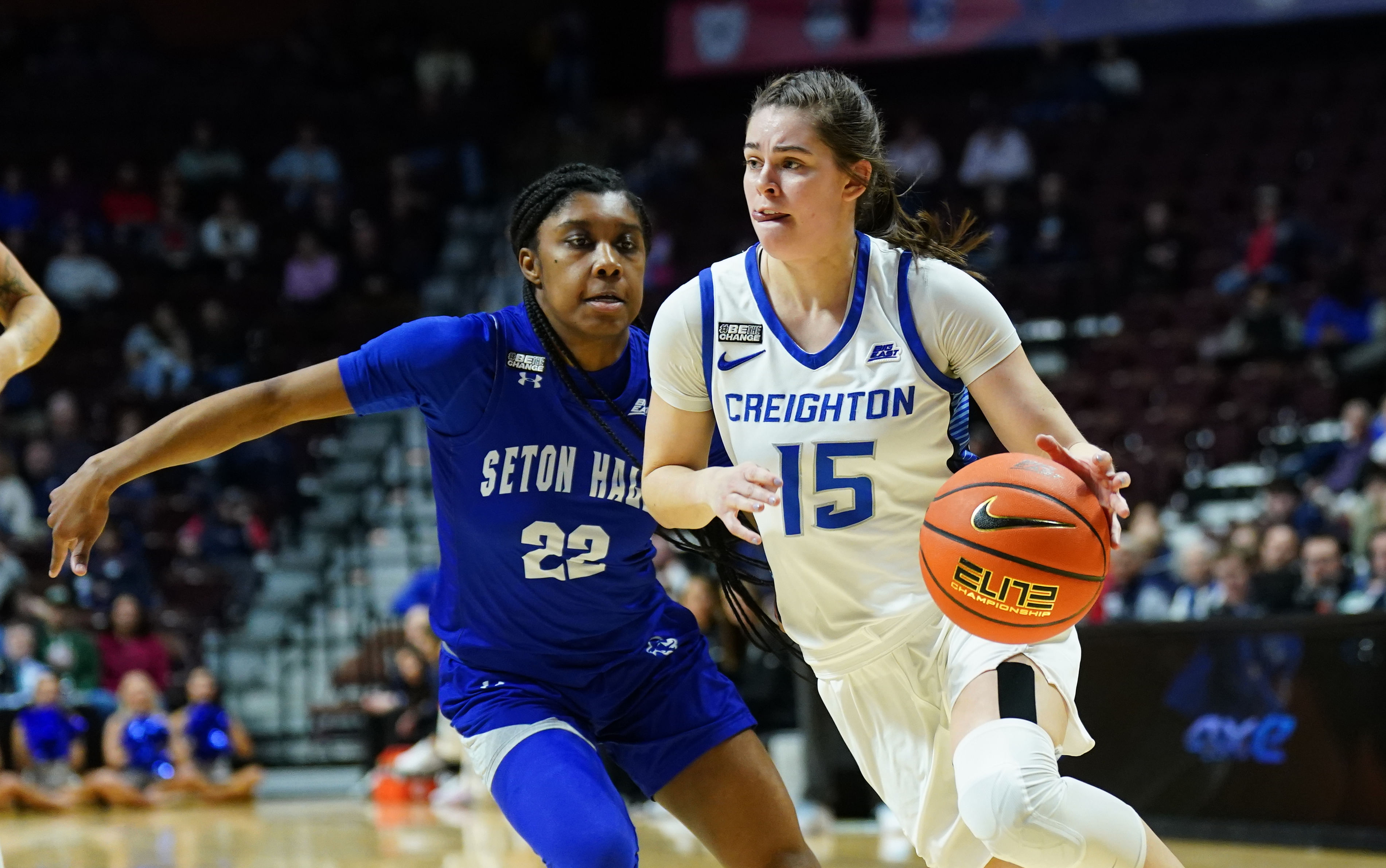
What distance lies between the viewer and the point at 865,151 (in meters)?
3.22

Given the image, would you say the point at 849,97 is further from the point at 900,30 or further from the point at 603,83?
the point at 603,83

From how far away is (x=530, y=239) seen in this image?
3805 mm

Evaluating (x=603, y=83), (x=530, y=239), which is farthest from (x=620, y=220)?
(x=603, y=83)

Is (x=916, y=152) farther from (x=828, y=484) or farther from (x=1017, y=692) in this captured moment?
(x=1017, y=692)

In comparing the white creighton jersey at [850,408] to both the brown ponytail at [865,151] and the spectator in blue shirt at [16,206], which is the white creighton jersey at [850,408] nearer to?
the brown ponytail at [865,151]

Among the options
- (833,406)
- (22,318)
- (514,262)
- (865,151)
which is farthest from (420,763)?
(865,151)

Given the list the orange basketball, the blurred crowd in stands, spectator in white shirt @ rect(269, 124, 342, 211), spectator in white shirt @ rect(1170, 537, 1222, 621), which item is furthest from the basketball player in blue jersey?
spectator in white shirt @ rect(269, 124, 342, 211)

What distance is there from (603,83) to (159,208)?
5.65m

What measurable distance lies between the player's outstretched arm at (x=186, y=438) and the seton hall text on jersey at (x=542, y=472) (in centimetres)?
35

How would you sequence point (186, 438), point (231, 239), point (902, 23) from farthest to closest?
point (902, 23), point (231, 239), point (186, 438)

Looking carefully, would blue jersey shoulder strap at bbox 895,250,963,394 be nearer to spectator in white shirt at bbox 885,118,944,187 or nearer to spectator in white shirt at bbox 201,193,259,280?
spectator in white shirt at bbox 885,118,944,187

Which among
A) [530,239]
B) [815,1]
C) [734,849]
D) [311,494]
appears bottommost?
[311,494]

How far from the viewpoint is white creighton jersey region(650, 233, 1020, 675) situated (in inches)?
123

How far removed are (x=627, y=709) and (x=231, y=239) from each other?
12.8 metres
